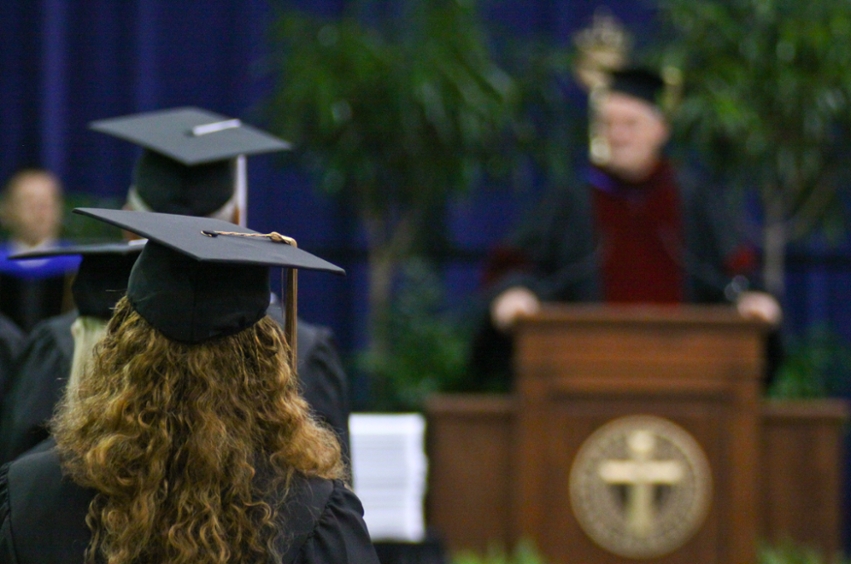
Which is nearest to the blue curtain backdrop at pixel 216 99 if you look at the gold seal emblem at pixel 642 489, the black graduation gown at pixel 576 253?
the black graduation gown at pixel 576 253

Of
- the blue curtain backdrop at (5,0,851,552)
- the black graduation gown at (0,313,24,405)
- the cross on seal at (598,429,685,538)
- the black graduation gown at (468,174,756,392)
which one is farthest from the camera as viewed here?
the blue curtain backdrop at (5,0,851,552)

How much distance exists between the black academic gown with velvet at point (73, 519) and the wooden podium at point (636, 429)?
2.44m

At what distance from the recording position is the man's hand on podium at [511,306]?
436 cm

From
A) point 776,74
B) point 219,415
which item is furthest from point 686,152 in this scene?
point 219,415

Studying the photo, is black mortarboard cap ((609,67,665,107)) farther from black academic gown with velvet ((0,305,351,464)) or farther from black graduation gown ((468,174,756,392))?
black academic gown with velvet ((0,305,351,464))

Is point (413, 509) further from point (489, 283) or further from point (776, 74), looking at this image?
point (776, 74)

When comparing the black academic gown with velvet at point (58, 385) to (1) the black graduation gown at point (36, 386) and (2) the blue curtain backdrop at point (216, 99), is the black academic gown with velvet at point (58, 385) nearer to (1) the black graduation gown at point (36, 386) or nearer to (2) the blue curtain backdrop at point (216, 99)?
(1) the black graduation gown at point (36, 386)

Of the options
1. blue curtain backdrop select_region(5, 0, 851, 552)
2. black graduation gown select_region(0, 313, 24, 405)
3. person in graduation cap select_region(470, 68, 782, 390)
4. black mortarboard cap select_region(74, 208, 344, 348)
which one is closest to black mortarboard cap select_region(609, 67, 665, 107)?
person in graduation cap select_region(470, 68, 782, 390)

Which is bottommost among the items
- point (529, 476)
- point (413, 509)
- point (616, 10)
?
point (413, 509)

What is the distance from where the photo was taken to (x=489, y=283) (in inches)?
196

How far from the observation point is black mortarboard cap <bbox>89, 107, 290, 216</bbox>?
2701 millimetres

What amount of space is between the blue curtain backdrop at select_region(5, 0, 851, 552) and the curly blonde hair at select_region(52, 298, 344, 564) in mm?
5256

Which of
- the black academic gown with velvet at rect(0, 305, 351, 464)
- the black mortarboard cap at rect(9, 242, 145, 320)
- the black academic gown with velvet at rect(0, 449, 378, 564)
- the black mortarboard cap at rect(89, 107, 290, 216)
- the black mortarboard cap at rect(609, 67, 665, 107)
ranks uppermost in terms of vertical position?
the black mortarboard cap at rect(609, 67, 665, 107)

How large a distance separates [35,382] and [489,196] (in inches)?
186
